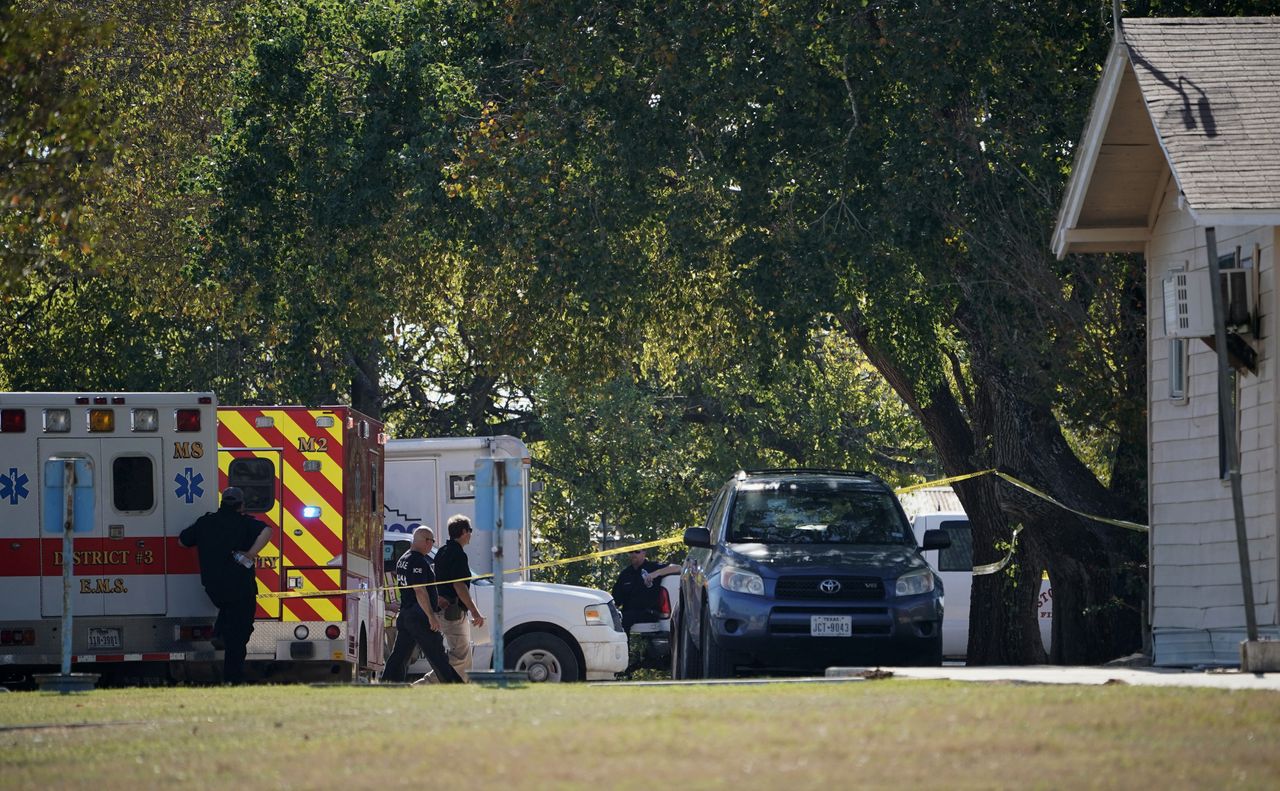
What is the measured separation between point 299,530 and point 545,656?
134 inches

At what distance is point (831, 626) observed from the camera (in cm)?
1623

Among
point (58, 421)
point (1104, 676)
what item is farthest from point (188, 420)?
point (1104, 676)

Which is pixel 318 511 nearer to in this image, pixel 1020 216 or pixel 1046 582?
pixel 1020 216

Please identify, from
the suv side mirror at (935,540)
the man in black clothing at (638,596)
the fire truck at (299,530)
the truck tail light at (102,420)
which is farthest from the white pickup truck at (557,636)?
the man in black clothing at (638,596)

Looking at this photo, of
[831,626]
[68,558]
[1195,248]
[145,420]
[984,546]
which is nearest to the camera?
[68,558]

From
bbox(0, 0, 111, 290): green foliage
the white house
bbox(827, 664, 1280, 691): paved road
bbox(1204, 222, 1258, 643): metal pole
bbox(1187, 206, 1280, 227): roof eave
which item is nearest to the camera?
bbox(827, 664, 1280, 691): paved road

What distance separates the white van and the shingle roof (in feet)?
45.7

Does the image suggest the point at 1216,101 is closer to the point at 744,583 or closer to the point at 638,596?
the point at 744,583

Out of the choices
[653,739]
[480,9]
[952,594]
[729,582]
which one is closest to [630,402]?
[952,594]

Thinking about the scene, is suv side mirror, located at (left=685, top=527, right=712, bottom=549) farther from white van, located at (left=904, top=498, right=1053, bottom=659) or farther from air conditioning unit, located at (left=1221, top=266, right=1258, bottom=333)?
white van, located at (left=904, top=498, right=1053, bottom=659)

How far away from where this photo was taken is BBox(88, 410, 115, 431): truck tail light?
57.7 feet

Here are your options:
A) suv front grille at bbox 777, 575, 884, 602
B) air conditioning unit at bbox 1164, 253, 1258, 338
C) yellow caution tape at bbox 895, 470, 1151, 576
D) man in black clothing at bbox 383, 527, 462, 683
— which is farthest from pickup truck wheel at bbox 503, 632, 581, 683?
air conditioning unit at bbox 1164, 253, 1258, 338

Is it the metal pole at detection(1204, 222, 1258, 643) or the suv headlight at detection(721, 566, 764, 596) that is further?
the suv headlight at detection(721, 566, 764, 596)

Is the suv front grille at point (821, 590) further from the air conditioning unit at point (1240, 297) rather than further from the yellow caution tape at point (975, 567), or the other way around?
the air conditioning unit at point (1240, 297)
